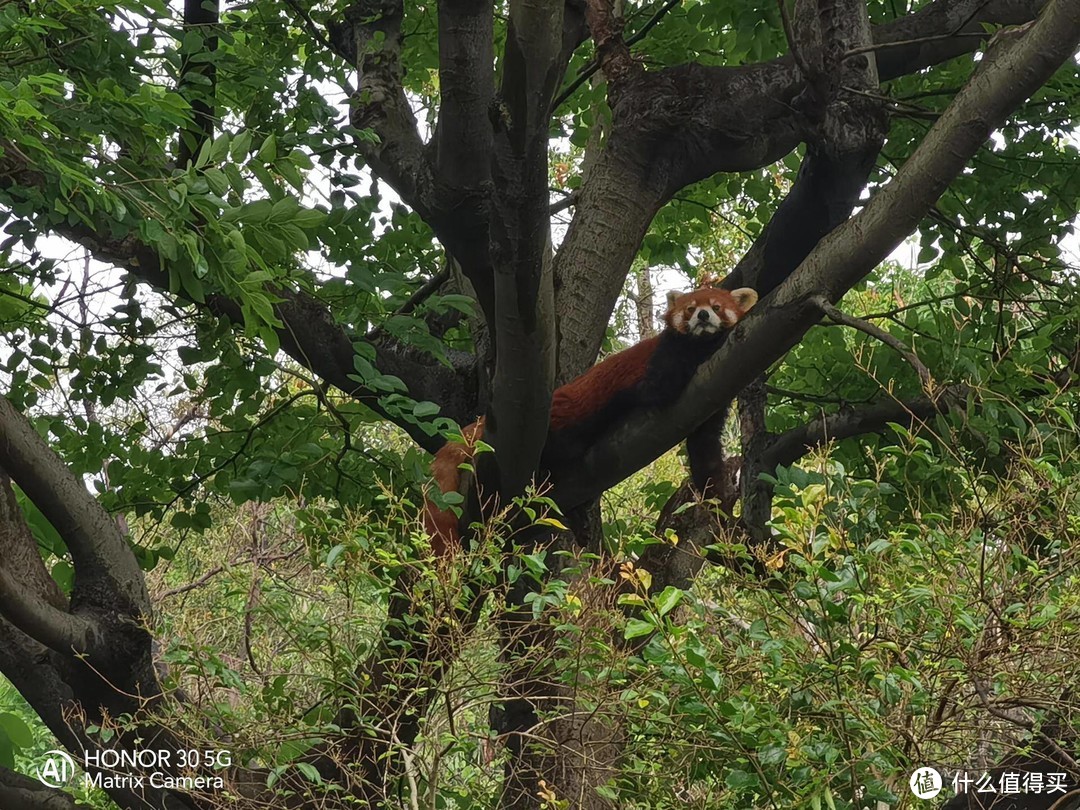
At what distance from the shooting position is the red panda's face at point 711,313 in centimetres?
513

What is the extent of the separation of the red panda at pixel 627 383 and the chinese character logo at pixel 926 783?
192cm

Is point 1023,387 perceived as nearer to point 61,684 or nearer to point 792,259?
point 792,259

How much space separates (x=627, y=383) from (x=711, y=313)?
0.57 m

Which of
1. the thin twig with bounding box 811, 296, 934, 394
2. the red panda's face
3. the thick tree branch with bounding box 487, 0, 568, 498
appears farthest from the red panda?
the thin twig with bounding box 811, 296, 934, 394

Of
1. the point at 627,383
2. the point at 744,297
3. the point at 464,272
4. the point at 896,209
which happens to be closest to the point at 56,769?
the point at 464,272

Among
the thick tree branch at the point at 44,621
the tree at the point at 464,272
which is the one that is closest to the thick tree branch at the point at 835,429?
the tree at the point at 464,272

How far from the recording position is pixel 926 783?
280 centimetres

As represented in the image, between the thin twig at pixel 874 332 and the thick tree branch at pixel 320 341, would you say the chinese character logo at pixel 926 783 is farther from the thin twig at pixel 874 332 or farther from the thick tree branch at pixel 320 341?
the thick tree branch at pixel 320 341

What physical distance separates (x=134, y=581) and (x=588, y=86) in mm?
4116

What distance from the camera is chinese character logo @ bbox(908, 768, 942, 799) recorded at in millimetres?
2754

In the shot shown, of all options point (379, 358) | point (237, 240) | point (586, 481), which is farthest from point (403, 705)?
point (379, 358)

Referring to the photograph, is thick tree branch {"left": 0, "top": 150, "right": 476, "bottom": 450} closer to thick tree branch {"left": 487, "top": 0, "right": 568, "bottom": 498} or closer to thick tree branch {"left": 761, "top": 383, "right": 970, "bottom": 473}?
thick tree branch {"left": 487, "top": 0, "right": 568, "bottom": 498}

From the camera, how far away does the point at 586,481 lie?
4309 millimetres

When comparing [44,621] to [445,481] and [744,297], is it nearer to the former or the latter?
[445,481]
